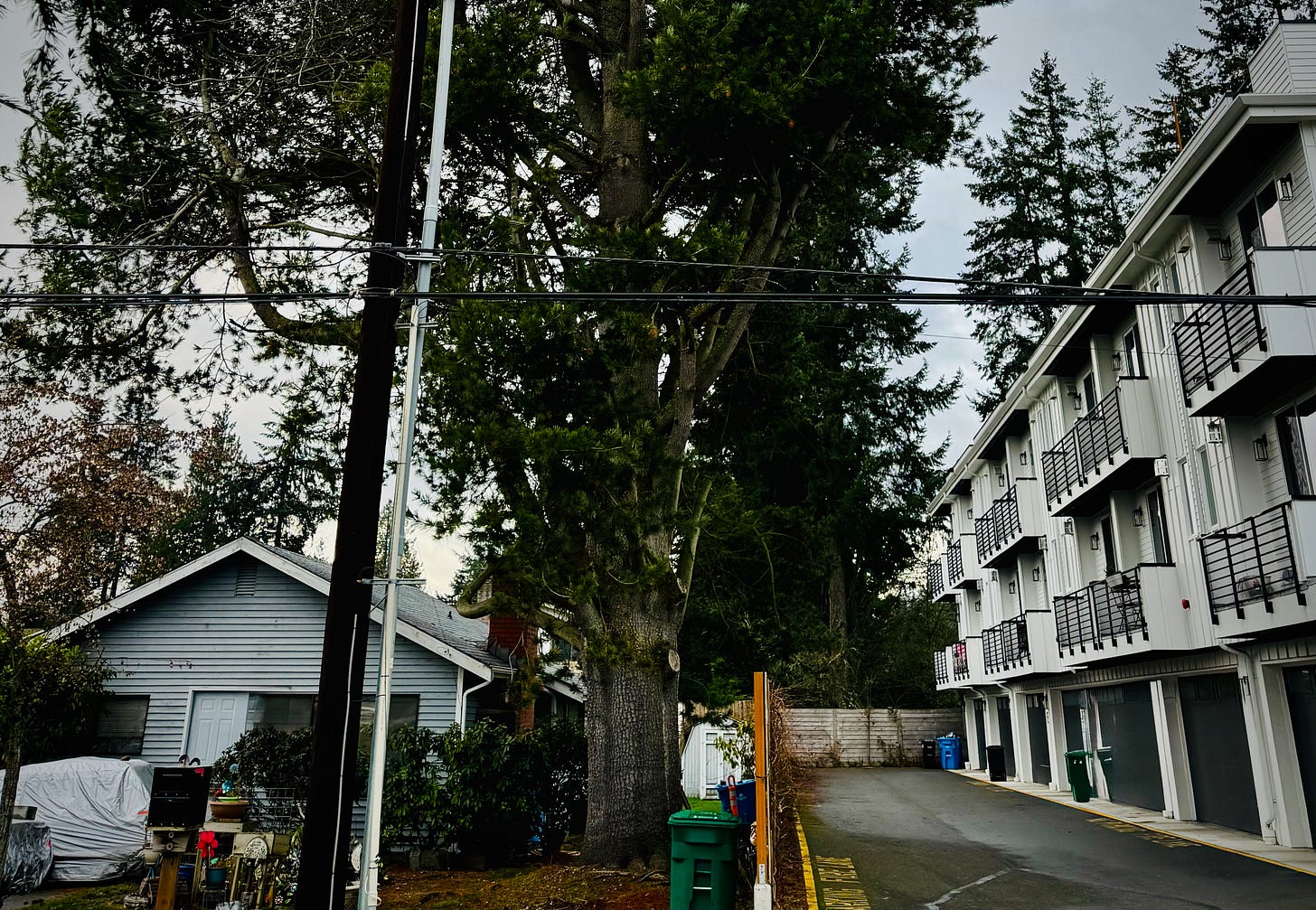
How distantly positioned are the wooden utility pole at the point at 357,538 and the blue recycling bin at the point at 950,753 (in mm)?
32640

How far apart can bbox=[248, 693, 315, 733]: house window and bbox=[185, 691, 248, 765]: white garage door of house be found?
0.16 m

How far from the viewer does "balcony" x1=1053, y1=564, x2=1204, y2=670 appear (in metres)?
17.2

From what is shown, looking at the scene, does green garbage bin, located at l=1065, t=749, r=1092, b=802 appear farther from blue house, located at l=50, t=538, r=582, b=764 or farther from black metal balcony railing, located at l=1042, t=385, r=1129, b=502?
blue house, located at l=50, t=538, r=582, b=764

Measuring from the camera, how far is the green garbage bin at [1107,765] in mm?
22234

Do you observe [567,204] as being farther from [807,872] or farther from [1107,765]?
[1107,765]

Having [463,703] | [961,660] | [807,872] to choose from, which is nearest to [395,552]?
[807,872]

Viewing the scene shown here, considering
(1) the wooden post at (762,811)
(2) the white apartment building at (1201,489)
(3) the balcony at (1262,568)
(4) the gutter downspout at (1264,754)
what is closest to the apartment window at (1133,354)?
(2) the white apartment building at (1201,489)

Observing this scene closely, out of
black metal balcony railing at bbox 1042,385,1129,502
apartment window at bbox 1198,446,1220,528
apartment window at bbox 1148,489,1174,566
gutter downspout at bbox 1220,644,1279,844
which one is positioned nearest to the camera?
gutter downspout at bbox 1220,644,1279,844

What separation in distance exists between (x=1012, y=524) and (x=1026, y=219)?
60.0ft

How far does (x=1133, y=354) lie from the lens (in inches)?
798

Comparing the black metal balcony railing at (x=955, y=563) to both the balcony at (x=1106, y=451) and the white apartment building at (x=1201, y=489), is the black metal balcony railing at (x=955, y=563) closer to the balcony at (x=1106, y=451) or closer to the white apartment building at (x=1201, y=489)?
the white apartment building at (x=1201, y=489)

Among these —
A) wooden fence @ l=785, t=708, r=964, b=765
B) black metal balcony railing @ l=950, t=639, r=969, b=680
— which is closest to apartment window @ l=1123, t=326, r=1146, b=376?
black metal balcony railing @ l=950, t=639, r=969, b=680

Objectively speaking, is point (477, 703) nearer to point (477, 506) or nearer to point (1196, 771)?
point (477, 506)

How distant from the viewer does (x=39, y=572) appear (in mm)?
13344
